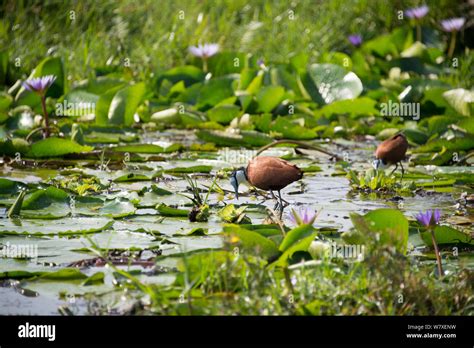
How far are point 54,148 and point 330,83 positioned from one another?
2.81m

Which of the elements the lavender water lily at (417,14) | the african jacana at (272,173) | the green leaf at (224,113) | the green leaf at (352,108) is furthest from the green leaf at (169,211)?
the lavender water lily at (417,14)

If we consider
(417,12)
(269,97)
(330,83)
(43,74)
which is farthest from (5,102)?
Answer: (417,12)

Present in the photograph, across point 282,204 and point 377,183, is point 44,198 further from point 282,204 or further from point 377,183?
point 377,183

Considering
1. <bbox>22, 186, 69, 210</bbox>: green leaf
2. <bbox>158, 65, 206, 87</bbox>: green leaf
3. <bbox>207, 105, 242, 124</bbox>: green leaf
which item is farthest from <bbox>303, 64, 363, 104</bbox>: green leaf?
<bbox>22, 186, 69, 210</bbox>: green leaf

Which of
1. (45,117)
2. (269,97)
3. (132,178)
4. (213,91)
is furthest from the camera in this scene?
(213,91)

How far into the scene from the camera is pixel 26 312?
3.78 m

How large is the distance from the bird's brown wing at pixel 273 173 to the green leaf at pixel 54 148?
182 cm

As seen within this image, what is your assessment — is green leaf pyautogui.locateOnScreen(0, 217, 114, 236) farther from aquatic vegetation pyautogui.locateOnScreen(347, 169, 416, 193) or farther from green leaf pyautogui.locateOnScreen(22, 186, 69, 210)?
aquatic vegetation pyautogui.locateOnScreen(347, 169, 416, 193)

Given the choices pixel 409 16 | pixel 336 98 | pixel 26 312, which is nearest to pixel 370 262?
pixel 26 312

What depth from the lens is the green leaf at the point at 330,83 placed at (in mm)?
8453

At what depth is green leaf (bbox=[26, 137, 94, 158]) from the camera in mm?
6668

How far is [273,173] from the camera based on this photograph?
5082mm

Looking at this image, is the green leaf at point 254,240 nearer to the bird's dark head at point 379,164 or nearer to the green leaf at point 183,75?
the bird's dark head at point 379,164
